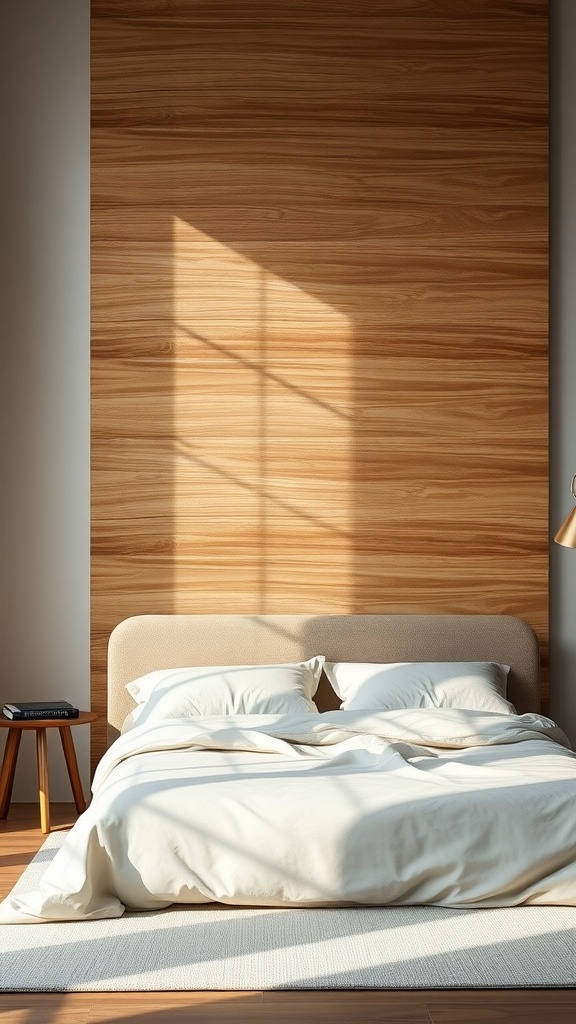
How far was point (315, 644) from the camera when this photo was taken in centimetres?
455

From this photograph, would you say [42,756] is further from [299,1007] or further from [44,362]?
[299,1007]

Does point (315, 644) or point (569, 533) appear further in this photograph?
point (315, 644)

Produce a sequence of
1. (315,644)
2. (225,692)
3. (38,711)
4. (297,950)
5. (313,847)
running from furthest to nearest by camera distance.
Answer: (315,644)
(38,711)
(225,692)
(313,847)
(297,950)

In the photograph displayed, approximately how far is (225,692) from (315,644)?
542 millimetres

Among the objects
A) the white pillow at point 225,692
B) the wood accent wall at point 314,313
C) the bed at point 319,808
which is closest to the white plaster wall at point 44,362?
the wood accent wall at point 314,313

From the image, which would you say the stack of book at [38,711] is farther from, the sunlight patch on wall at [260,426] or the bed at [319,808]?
the sunlight patch on wall at [260,426]

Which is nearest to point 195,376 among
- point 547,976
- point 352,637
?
point 352,637

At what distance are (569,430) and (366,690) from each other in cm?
155

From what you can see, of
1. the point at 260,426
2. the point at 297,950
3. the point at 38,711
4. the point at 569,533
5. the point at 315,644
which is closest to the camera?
the point at 297,950

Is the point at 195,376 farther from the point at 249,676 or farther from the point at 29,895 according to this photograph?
the point at 29,895

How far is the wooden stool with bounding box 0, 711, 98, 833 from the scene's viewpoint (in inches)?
166

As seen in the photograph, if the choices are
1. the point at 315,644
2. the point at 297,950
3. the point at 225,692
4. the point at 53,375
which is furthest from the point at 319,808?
the point at 53,375

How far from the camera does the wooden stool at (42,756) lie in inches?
166

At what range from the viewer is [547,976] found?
8.27ft
